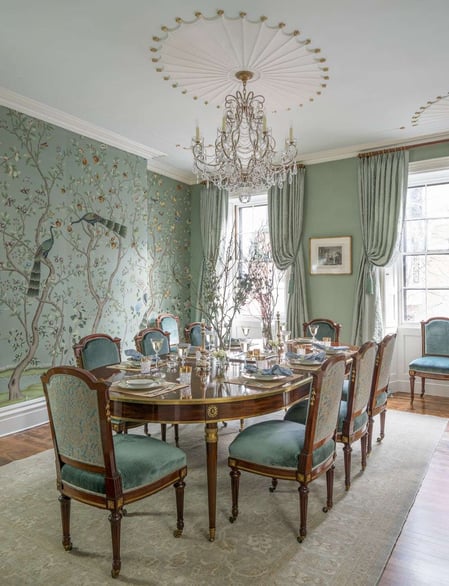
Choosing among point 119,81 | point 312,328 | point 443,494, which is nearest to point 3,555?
point 443,494

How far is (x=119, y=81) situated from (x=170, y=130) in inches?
46.5

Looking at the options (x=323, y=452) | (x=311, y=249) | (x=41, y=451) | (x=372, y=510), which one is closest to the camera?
(x=323, y=452)

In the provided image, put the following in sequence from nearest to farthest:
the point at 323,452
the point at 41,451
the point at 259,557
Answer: the point at 259,557
the point at 323,452
the point at 41,451

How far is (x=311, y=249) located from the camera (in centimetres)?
561

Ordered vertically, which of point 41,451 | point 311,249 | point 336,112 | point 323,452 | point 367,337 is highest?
point 336,112

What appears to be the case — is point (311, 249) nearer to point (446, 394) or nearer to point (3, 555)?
point (446, 394)

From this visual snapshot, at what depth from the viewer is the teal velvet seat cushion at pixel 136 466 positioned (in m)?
1.94

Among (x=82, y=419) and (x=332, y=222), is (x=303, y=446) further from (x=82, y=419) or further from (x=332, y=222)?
(x=332, y=222)

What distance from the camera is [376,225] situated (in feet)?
16.7

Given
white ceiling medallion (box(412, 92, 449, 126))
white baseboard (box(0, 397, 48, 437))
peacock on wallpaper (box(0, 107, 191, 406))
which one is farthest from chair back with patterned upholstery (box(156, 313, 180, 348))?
white ceiling medallion (box(412, 92, 449, 126))

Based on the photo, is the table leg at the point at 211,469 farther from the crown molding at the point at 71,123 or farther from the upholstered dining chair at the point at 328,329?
the crown molding at the point at 71,123

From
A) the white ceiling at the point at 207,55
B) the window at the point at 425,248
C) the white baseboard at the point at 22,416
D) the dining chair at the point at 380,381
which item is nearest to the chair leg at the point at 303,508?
the dining chair at the point at 380,381

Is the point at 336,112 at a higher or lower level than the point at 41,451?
higher

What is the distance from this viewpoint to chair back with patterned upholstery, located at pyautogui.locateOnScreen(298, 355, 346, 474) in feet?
7.00
